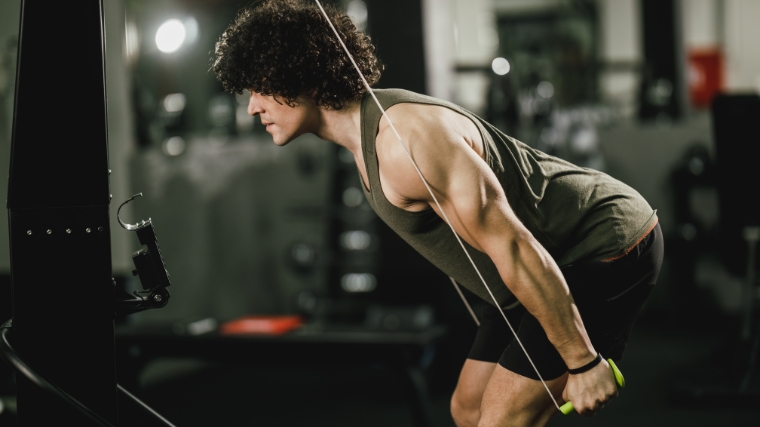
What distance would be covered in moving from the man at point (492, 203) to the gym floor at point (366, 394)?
169cm

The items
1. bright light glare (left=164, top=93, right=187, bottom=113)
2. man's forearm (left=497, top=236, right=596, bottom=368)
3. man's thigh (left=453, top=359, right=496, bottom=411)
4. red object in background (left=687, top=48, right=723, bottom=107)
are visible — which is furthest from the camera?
red object in background (left=687, top=48, right=723, bottom=107)

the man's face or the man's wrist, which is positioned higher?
the man's face

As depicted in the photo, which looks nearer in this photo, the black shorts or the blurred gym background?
the black shorts

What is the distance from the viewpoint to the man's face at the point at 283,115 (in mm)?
1443

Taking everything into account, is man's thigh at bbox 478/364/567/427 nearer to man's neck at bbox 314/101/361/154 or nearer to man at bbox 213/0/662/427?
man at bbox 213/0/662/427

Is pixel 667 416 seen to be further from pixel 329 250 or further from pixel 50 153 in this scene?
pixel 50 153

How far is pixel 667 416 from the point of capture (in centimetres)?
314

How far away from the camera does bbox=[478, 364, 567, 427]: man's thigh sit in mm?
1451

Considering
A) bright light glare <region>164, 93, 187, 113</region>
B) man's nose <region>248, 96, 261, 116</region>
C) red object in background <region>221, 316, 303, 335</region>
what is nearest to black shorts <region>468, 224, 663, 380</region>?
man's nose <region>248, 96, 261, 116</region>

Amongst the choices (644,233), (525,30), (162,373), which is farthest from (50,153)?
(525,30)

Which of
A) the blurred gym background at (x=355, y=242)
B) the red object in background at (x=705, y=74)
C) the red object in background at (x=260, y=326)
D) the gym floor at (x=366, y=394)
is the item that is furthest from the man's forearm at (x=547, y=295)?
the red object in background at (x=705, y=74)

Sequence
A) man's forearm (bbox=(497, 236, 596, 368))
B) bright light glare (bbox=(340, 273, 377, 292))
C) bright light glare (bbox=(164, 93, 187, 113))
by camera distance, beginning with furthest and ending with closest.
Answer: bright light glare (bbox=(164, 93, 187, 113)) → bright light glare (bbox=(340, 273, 377, 292)) → man's forearm (bbox=(497, 236, 596, 368))

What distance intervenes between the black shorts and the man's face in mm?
604

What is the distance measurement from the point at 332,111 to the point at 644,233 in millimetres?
681
